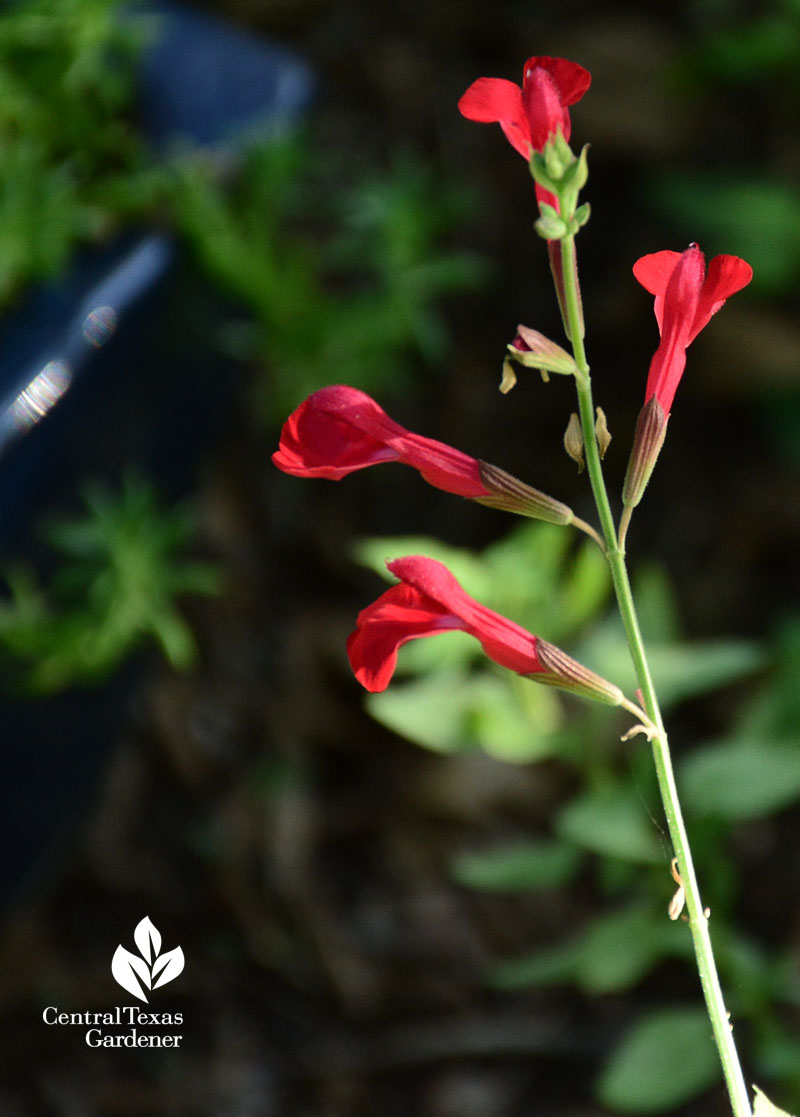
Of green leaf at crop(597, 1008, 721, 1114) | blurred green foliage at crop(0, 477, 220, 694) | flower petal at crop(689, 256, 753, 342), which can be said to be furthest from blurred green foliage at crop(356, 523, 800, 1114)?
flower petal at crop(689, 256, 753, 342)

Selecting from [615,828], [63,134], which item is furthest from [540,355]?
[63,134]

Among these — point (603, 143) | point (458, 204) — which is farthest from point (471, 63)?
point (458, 204)

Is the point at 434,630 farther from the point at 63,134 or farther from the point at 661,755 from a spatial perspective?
the point at 63,134

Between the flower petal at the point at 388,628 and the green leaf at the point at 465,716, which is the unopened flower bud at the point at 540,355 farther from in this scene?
the green leaf at the point at 465,716

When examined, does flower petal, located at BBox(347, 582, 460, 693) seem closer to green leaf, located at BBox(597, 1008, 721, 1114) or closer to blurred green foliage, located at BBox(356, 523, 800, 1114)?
blurred green foliage, located at BBox(356, 523, 800, 1114)

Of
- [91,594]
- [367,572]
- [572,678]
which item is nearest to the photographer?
[572,678]
